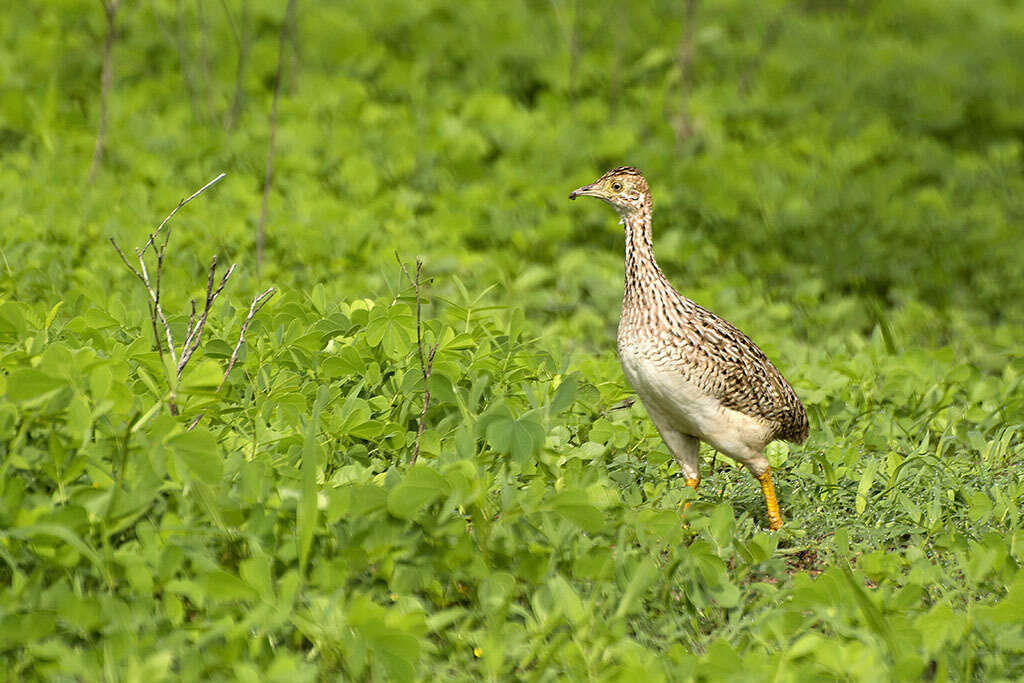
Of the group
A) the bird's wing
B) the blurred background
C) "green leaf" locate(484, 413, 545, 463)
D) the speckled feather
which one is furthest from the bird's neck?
the blurred background

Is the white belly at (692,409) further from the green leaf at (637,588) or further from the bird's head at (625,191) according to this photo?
the green leaf at (637,588)

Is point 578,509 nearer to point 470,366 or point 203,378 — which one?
point 203,378

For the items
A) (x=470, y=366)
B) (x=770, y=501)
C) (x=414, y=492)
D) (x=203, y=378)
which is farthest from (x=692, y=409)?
(x=203, y=378)

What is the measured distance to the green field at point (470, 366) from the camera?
327cm

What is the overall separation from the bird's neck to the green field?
49 cm

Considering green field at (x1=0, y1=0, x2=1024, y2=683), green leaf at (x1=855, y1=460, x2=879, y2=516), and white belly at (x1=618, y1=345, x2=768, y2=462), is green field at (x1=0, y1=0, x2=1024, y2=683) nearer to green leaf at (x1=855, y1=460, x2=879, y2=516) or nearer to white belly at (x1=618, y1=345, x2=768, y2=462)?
green leaf at (x1=855, y1=460, x2=879, y2=516)

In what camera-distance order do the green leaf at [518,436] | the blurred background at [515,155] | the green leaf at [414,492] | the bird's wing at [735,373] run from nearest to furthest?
the green leaf at [414,492], the green leaf at [518,436], the bird's wing at [735,373], the blurred background at [515,155]

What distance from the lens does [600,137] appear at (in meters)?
9.68

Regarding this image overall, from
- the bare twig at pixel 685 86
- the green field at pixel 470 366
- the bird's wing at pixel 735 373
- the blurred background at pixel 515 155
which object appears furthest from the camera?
the bare twig at pixel 685 86

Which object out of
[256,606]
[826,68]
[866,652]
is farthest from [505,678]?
[826,68]

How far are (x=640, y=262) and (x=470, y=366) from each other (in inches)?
34.6

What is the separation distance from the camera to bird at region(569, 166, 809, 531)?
13.8ft

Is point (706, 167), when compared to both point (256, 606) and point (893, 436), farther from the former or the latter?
point (256, 606)

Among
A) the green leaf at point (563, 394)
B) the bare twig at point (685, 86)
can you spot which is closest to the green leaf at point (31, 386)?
the green leaf at point (563, 394)
